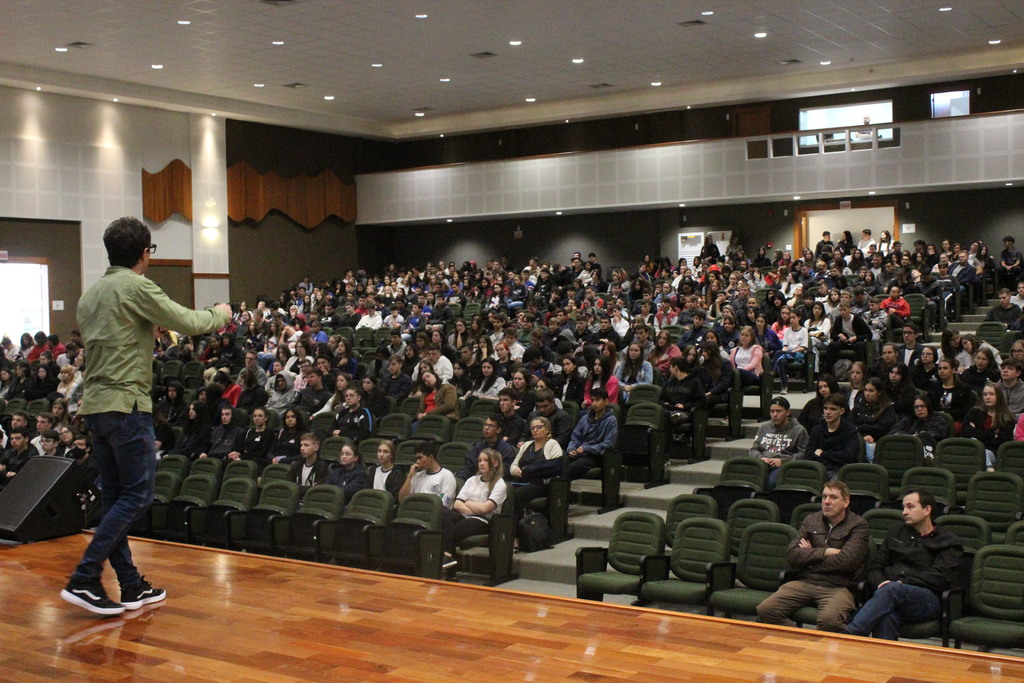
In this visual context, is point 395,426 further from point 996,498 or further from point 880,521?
point 996,498

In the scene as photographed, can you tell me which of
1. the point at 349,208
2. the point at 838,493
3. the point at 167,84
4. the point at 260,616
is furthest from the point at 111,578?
the point at 349,208

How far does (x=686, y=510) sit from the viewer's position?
6.12 m

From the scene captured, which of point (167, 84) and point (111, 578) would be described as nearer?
point (111, 578)

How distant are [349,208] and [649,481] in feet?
47.4

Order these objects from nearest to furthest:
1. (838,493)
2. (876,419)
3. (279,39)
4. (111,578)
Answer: (111,578) → (838,493) → (876,419) → (279,39)

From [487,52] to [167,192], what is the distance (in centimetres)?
674

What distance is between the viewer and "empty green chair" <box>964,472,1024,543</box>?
572 centimetres

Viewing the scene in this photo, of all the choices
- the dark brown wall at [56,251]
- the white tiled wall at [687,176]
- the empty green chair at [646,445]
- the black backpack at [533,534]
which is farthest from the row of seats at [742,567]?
the dark brown wall at [56,251]

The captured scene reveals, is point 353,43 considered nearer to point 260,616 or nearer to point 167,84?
point 167,84

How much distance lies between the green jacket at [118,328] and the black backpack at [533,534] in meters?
3.88

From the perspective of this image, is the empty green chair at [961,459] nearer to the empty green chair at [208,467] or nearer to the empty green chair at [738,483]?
the empty green chair at [738,483]

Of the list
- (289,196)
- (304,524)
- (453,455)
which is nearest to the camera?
(304,524)

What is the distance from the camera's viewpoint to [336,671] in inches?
110

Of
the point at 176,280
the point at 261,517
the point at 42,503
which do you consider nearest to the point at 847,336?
the point at 261,517
